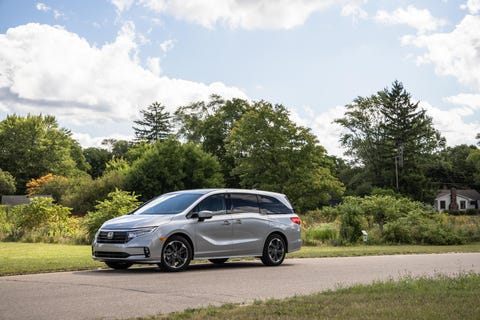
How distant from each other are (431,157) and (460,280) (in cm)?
8764

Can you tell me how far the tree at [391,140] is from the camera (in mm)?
88500

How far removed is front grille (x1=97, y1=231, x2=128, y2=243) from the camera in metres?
14.2

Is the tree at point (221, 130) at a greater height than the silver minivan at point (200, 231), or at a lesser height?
greater

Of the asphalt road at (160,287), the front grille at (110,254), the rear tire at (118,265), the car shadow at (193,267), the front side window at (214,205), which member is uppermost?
the front side window at (214,205)

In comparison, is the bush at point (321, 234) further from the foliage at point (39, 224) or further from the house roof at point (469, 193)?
the house roof at point (469, 193)

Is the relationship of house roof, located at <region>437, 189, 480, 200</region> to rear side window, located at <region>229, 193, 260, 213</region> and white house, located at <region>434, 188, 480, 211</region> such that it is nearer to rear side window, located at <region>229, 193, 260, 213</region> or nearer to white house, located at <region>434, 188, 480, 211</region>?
white house, located at <region>434, 188, 480, 211</region>

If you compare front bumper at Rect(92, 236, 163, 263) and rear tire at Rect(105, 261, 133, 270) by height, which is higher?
front bumper at Rect(92, 236, 163, 263)

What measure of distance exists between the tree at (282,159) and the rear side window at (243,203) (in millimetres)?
50631

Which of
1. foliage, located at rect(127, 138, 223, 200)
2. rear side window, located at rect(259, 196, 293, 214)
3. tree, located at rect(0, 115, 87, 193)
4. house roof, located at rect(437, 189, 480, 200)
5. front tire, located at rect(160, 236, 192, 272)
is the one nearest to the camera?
front tire, located at rect(160, 236, 192, 272)

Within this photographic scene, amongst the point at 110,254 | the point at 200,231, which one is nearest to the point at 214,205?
the point at 200,231

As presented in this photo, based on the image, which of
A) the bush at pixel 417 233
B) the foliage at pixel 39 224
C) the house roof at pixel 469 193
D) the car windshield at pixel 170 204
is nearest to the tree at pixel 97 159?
the house roof at pixel 469 193

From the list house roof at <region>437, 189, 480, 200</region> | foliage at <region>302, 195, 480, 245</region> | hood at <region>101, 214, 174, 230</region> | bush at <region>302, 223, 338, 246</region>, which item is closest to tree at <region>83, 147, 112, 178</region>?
house roof at <region>437, 189, 480, 200</region>

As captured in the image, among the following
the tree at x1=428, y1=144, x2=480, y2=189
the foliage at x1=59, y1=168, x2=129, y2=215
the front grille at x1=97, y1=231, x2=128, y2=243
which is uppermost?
the tree at x1=428, y1=144, x2=480, y2=189

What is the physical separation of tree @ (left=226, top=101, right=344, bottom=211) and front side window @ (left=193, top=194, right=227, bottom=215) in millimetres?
51440
